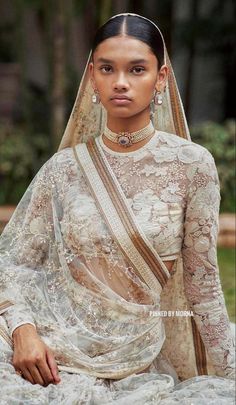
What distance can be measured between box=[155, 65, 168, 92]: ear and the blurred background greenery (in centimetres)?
610

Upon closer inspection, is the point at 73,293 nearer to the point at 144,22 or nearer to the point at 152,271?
the point at 152,271

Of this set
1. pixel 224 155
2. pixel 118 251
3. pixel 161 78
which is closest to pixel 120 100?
pixel 161 78

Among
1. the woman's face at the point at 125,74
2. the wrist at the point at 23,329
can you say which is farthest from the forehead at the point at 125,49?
the wrist at the point at 23,329

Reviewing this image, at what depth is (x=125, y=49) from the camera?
2.86 metres

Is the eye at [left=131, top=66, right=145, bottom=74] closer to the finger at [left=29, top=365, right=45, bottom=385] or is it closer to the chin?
the chin

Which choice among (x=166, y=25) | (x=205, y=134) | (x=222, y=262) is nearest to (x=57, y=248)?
(x=222, y=262)

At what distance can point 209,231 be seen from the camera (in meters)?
2.96

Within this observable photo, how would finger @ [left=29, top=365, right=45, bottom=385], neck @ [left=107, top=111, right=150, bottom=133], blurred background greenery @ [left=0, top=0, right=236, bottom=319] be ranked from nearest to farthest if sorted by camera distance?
finger @ [left=29, top=365, right=45, bottom=385] < neck @ [left=107, top=111, right=150, bottom=133] < blurred background greenery @ [left=0, top=0, right=236, bottom=319]

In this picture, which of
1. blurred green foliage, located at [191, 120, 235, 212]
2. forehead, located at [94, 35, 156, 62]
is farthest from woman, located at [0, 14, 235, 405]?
blurred green foliage, located at [191, 120, 235, 212]

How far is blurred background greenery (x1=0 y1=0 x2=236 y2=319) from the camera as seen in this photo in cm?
999

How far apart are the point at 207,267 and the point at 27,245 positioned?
0.54m

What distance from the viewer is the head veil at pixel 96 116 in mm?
3127

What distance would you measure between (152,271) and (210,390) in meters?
0.37

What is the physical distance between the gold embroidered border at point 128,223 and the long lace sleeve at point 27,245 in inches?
6.9
